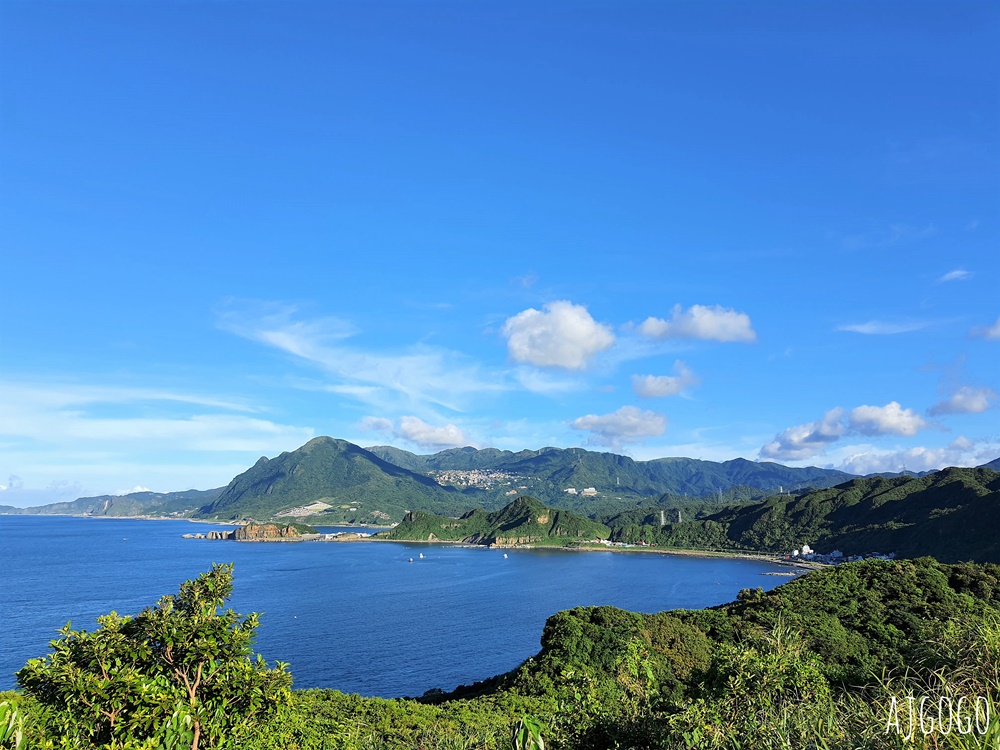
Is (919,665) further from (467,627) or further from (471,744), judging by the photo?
(467,627)

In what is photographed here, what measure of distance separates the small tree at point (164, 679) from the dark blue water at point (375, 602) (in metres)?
61.3

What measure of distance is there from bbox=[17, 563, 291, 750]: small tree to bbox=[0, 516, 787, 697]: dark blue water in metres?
61.3

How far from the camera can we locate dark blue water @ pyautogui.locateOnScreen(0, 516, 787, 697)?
78250mm

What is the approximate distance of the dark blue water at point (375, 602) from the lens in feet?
257

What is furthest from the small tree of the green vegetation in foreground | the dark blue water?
the dark blue water

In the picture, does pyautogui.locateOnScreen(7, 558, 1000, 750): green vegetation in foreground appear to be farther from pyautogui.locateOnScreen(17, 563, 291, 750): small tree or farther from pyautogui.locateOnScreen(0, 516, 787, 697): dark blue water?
pyautogui.locateOnScreen(0, 516, 787, 697): dark blue water

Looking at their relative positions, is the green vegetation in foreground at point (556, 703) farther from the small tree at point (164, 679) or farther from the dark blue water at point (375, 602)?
the dark blue water at point (375, 602)

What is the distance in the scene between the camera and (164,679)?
11.6 meters

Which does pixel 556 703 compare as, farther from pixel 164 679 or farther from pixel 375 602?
pixel 375 602

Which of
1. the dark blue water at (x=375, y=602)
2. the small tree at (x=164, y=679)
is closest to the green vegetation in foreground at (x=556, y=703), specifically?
the small tree at (x=164, y=679)

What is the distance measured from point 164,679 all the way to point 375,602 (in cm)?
12119

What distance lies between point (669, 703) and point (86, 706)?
1196cm

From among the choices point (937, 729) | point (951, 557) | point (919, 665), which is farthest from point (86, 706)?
point (951, 557)

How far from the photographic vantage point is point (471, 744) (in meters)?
16.0
